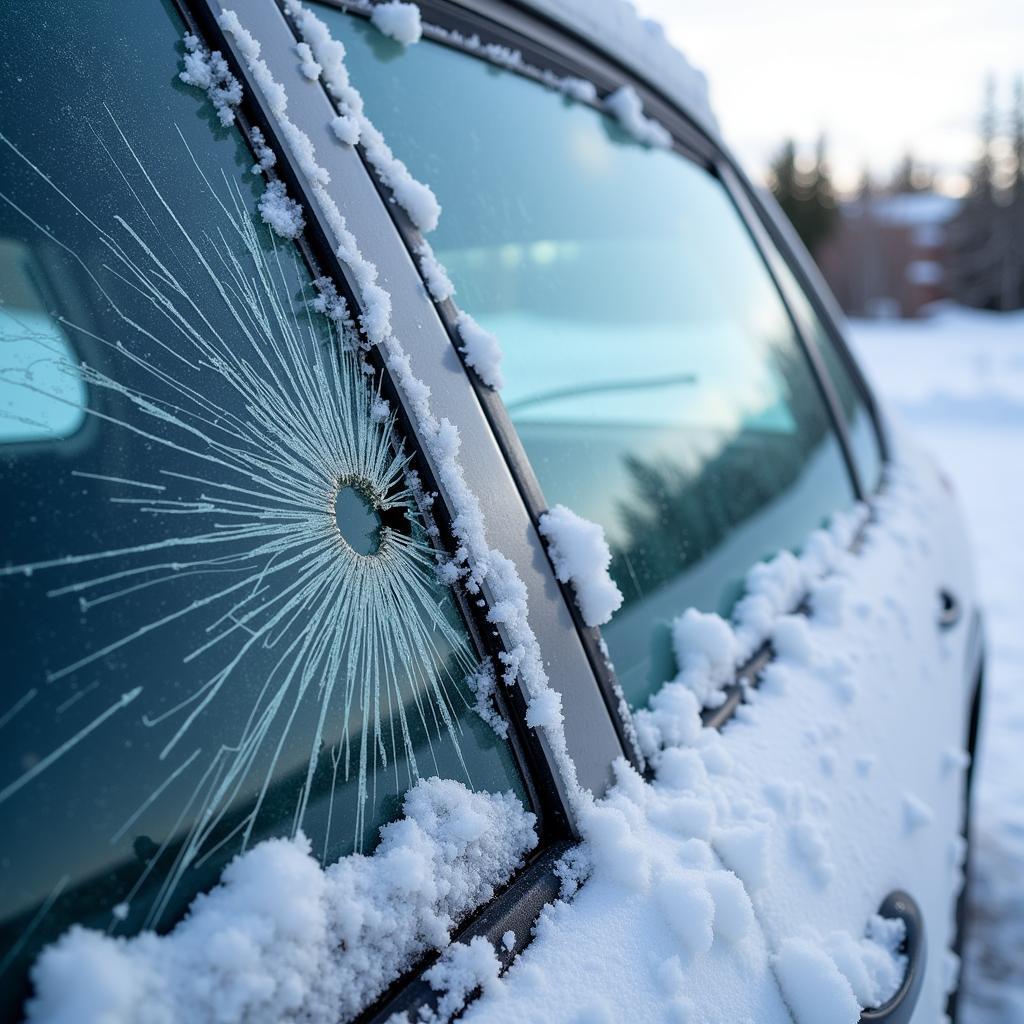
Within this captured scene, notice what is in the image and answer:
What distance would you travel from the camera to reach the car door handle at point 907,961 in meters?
1.00

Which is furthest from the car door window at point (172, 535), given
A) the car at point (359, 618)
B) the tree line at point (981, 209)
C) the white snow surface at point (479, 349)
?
the tree line at point (981, 209)

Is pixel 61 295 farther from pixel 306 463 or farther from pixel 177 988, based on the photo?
pixel 177 988

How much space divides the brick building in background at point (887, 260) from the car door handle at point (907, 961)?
148 ft

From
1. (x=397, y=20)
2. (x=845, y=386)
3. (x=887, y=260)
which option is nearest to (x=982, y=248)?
(x=887, y=260)

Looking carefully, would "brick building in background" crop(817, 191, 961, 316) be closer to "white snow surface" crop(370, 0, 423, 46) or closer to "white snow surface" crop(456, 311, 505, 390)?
"white snow surface" crop(370, 0, 423, 46)

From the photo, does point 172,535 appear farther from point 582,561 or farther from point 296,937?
point 582,561

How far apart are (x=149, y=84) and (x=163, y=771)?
60cm

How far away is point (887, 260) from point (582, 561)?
156 ft

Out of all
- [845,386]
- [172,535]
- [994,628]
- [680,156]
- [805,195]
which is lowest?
[805,195]

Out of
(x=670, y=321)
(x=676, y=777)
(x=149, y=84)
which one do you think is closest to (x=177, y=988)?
(x=676, y=777)

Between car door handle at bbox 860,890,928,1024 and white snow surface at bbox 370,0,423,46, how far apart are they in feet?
4.08

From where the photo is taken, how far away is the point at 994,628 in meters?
4.68

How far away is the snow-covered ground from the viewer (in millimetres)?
2398

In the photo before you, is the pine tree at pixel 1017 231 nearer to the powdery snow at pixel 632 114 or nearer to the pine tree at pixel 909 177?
the pine tree at pixel 909 177
